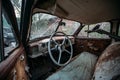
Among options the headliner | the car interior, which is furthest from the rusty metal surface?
the headliner

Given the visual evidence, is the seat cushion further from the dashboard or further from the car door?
the car door

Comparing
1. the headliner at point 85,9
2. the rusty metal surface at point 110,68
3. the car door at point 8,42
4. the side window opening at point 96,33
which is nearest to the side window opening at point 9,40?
the car door at point 8,42

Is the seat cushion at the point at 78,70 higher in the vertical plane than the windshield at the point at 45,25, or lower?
lower

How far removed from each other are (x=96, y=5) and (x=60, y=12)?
0.59m

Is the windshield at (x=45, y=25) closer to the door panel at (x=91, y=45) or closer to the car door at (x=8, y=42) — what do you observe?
the door panel at (x=91, y=45)

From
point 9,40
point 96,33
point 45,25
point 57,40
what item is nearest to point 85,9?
point 45,25

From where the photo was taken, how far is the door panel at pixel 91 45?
4.54 meters

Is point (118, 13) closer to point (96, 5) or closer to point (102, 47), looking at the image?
point (96, 5)

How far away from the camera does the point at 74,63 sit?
3.71m

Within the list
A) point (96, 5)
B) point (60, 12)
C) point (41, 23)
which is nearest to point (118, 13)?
point (96, 5)

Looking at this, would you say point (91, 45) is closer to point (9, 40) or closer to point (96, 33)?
point (96, 33)

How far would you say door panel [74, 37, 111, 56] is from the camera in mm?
4535

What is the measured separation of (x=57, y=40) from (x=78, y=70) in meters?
0.93

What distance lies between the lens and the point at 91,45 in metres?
4.66
